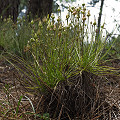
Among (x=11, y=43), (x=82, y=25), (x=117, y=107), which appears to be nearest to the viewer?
(x=117, y=107)

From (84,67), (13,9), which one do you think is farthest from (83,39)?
(13,9)

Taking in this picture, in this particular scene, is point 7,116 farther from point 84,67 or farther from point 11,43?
point 11,43

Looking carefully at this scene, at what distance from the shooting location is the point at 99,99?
4.22 feet

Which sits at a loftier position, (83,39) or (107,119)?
(83,39)

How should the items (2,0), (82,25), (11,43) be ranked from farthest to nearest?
(2,0)
(11,43)
(82,25)

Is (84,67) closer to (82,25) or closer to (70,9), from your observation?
(82,25)

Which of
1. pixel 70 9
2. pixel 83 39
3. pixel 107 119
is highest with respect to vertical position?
pixel 70 9

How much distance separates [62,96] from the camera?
4.10ft

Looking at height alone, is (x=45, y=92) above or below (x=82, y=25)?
below

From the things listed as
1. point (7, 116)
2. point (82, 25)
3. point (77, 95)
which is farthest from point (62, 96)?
point (82, 25)

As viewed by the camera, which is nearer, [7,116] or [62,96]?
[7,116]

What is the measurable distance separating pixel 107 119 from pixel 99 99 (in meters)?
0.16

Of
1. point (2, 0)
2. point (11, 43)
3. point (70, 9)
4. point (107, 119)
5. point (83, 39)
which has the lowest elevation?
point (107, 119)

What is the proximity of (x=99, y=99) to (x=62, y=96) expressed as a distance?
0.97 feet
